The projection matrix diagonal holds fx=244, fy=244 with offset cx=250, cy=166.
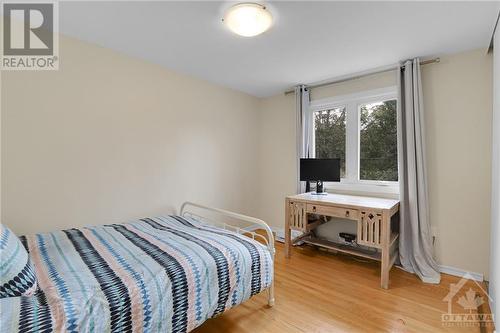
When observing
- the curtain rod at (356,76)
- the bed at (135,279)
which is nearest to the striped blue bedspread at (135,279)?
the bed at (135,279)

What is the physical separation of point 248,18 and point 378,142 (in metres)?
2.16

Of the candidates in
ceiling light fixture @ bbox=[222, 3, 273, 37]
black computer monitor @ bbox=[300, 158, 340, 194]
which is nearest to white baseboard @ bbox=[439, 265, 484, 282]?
black computer monitor @ bbox=[300, 158, 340, 194]

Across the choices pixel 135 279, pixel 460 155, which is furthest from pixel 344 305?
pixel 460 155

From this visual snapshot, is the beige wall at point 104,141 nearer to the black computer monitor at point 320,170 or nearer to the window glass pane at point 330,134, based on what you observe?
the black computer monitor at point 320,170

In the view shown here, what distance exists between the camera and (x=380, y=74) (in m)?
2.89

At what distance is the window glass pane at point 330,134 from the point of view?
3.29 m

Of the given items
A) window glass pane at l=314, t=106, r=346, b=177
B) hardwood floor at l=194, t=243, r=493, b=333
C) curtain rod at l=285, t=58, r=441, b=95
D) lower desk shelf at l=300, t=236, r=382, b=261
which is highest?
curtain rod at l=285, t=58, r=441, b=95

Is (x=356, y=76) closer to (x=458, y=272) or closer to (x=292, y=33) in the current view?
(x=292, y=33)

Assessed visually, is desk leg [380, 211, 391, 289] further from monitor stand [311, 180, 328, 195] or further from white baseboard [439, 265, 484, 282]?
monitor stand [311, 180, 328, 195]

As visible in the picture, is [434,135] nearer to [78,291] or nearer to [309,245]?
[309,245]

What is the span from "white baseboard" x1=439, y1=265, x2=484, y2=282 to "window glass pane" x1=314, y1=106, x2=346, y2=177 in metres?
1.42

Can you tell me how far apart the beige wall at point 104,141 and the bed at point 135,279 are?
35cm

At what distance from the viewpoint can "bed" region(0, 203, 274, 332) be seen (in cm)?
108

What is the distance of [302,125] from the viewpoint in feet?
11.3
